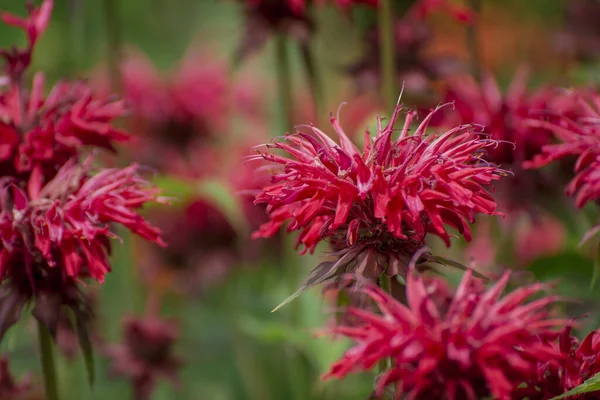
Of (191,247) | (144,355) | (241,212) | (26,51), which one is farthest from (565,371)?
(191,247)

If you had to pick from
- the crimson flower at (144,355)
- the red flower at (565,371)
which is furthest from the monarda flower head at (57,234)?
the crimson flower at (144,355)

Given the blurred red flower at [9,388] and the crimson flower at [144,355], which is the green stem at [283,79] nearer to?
the crimson flower at [144,355]

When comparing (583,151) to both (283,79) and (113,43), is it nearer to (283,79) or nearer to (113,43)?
(283,79)

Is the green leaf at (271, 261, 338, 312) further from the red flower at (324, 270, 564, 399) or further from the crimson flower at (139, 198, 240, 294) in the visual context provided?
the crimson flower at (139, 198, 240, 294)

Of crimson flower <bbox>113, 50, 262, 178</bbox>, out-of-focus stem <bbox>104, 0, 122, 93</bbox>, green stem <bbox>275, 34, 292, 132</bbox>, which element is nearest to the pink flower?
green stem <bbox>275, 34, 292, 132</bbox>

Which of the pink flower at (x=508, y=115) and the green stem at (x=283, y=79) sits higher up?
the green stem at (x=283, y=79)

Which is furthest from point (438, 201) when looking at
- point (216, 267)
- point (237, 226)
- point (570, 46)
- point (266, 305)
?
point (570, 46)

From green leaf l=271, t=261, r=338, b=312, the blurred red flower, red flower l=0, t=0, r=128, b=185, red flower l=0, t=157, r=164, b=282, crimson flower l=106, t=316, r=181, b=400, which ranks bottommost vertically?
crimson flower l=106, t=316, r=181, b=400
